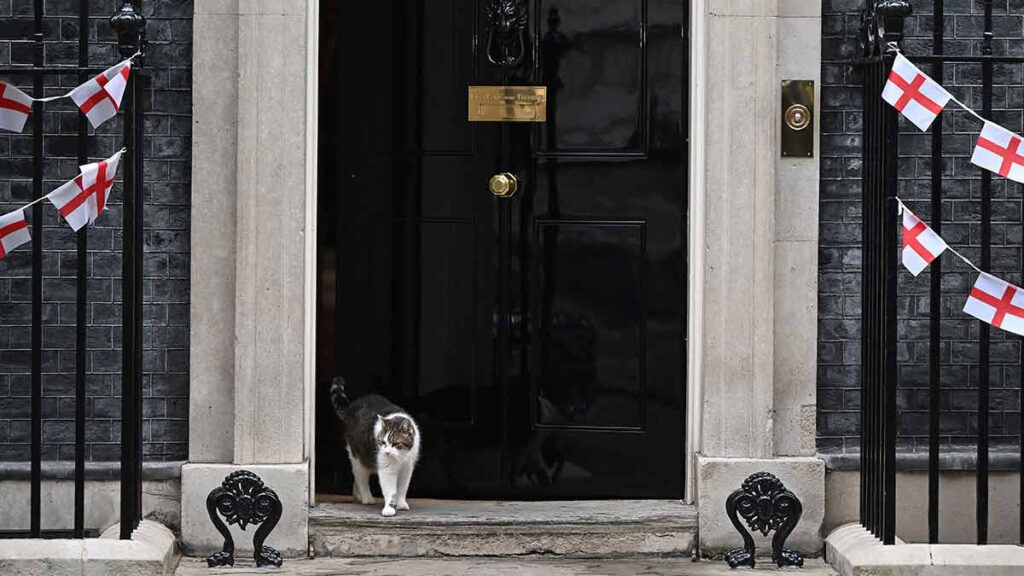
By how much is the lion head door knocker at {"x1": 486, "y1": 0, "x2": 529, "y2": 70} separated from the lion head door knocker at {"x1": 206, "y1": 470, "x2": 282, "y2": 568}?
1.99m

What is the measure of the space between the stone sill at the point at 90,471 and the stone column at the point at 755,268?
6.91 feet

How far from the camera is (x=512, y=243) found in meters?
6.41

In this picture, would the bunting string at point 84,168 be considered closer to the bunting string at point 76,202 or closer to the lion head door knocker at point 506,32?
the bunting string at point 76,202

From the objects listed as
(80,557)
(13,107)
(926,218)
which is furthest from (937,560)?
(13,107)

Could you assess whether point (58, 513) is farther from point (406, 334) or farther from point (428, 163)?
point (428, 163)

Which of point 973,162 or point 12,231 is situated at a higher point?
point 973,162

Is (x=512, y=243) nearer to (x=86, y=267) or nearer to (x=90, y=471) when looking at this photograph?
(x=86, y=267)

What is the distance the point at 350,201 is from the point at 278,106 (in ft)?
1.99

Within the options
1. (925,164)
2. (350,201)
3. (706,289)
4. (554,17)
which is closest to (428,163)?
(350,201)

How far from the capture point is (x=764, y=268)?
6.04m

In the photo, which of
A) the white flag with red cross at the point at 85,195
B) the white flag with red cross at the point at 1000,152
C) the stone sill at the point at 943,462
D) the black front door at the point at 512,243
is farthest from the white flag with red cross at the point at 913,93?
the white flag with red cross at the point at 85,195

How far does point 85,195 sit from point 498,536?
6.72 ft

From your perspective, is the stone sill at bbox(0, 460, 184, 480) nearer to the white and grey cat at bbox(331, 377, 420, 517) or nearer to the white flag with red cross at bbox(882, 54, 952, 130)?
the white and grey cat at bbox(331, 377, 420, 517)

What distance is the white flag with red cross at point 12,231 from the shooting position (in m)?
5.59
